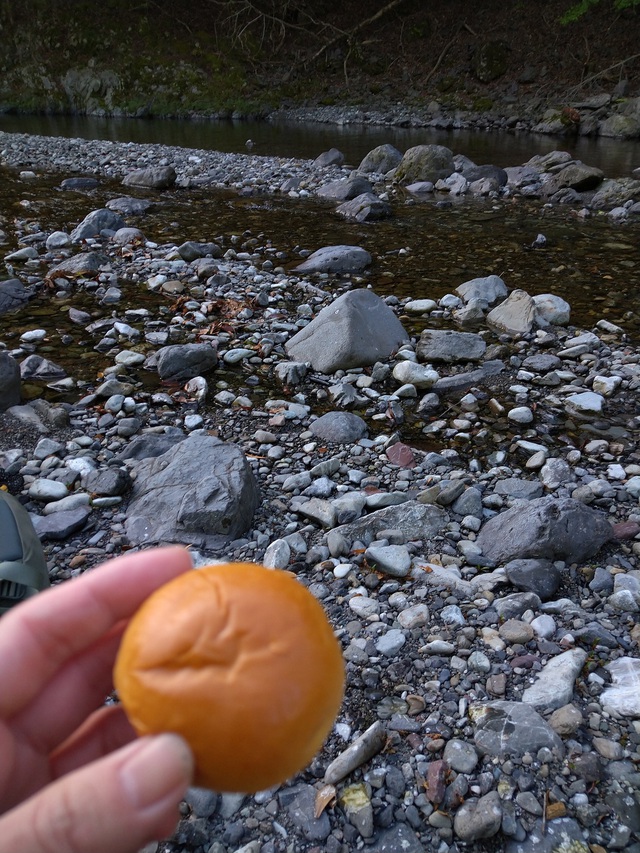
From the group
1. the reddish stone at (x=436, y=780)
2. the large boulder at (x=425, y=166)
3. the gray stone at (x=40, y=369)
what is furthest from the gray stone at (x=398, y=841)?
the large boulder at (x=425, y=166)

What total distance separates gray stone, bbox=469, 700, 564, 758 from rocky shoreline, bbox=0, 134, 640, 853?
1 cm

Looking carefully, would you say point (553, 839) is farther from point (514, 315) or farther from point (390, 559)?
point (514, 315)

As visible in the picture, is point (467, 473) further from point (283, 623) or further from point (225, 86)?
point (225, 86)

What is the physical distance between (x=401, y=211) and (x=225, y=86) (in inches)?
873

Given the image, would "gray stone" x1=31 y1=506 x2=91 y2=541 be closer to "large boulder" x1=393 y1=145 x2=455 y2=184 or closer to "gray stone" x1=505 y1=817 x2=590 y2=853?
"gray stone" x1=505 y1=817 x2=590 y2=853

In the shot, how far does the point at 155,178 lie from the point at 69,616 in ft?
42.4

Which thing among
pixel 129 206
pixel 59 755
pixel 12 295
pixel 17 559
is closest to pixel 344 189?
pixel 129 206

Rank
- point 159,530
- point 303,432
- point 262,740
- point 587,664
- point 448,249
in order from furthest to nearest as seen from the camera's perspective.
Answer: point 448,249 < point 303,432 < point 159,530 < point 587,664 < point 262,740

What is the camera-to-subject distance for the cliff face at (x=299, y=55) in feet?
93.4

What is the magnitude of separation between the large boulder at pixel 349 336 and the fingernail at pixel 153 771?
4.36 metres

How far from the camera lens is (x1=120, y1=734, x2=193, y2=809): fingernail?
46.3 inches

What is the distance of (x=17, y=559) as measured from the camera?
2.61 m

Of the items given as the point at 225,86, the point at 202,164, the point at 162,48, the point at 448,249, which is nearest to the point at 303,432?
the point at 448,249

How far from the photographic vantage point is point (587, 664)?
2492mm
